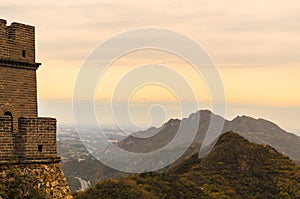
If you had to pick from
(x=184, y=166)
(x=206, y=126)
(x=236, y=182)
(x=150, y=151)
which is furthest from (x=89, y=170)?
(x=236, y=182)

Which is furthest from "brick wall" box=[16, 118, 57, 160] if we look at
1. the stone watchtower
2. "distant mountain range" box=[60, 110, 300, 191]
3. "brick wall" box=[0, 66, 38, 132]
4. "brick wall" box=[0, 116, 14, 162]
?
"distant mountain range" box=[60, 110, 300, 191]

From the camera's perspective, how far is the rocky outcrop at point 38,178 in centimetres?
1411

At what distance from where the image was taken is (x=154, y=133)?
4176 inches

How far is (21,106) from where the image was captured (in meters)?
15.1

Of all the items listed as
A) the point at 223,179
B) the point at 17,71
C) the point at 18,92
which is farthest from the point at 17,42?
the point at 223,179

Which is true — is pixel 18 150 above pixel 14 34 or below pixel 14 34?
below

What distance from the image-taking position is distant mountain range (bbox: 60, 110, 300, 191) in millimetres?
84938

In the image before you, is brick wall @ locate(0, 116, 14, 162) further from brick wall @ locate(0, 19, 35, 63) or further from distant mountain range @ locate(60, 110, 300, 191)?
distant mountain range @ locate(60, 110, 300, 191)

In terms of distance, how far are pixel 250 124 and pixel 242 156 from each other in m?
83.7

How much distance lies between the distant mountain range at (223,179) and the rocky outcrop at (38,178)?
87.0 ft

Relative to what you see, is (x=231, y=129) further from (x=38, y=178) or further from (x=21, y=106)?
(x=38, y=178)

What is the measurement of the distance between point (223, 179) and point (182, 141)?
4432 cm

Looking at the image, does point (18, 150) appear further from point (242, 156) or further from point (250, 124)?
point (250, 124)

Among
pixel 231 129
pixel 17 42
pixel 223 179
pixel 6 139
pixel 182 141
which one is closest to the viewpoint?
pixel 6 139
